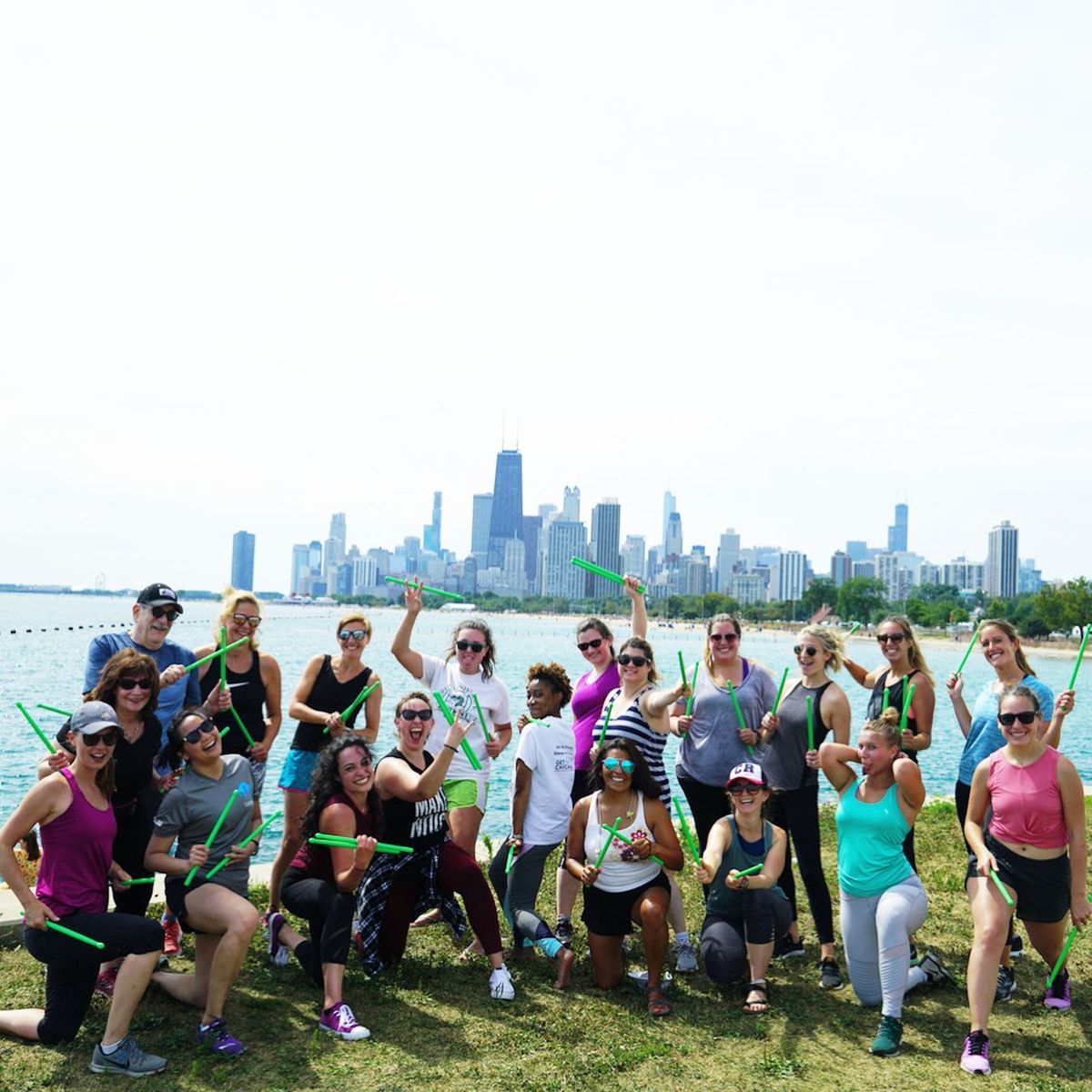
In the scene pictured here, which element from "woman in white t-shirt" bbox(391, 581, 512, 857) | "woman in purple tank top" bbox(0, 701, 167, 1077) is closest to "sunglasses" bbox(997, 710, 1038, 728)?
"woman in white t-shirt" bbox(391, 581, 512, 857)

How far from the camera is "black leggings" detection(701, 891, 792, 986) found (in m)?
5.66

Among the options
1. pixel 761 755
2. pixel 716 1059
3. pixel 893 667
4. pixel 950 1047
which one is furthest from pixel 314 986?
pixel 893 667

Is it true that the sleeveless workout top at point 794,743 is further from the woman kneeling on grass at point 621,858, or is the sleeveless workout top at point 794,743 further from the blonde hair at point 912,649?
the woman kneeling on grass at point 621,858

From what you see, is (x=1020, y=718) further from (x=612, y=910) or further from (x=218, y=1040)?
(x=218, y=1040)

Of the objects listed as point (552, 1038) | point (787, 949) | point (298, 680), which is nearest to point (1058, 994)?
point (787, 949)

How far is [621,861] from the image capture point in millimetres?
5848

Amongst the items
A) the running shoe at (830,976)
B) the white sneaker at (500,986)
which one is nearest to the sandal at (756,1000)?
the running shoe at (830,976)

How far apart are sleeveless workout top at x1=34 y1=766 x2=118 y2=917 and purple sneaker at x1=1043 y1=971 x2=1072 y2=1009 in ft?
16.9

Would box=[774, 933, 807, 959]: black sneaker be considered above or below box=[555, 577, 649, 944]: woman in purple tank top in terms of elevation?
below

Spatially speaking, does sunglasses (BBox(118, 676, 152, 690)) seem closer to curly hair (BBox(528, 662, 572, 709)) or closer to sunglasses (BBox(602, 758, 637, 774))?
curly hair (BBox(528, 662, 572, 709))

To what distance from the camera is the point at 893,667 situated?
658cm

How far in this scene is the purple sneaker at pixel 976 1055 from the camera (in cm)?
479

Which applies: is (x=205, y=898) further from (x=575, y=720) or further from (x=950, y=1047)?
(x=950, y=1047)

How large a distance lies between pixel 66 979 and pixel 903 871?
4386 mm
